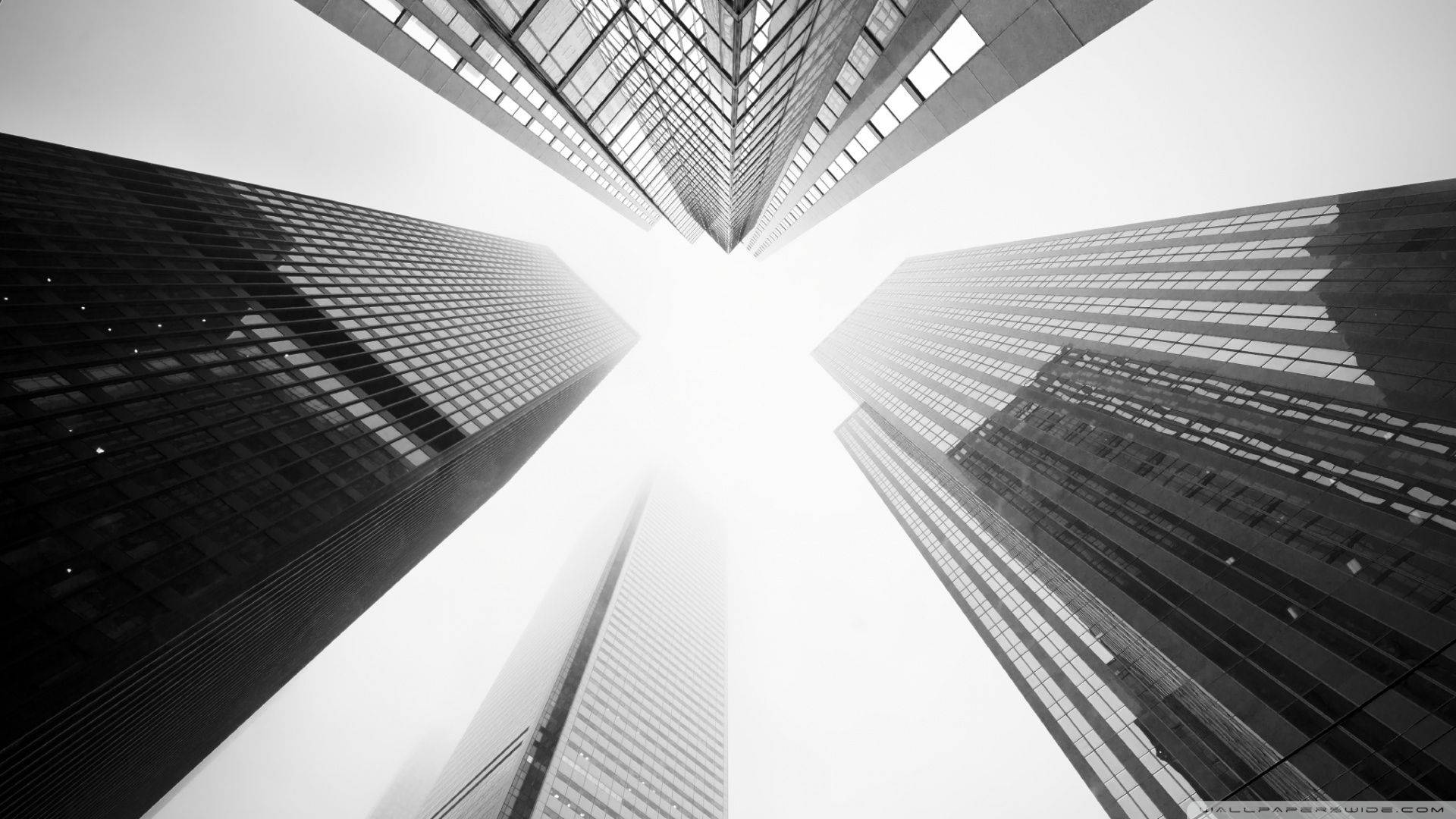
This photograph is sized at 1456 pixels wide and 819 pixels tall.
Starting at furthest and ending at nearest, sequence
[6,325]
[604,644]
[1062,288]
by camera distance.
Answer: [604,644] → [1062,288] → [6,325]

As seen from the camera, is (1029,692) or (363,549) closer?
(363,549)

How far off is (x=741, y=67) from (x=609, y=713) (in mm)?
104834

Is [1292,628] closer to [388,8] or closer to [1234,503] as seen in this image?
[1234,503]

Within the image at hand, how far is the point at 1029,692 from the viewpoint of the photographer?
58.2 metres

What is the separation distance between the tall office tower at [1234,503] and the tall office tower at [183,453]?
1556 inches

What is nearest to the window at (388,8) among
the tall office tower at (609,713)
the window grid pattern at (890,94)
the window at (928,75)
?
the window grid pattern at (890,94)

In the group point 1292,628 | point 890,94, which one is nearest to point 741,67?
point 890,94

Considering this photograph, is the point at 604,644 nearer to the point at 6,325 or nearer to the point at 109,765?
the point at 109,765

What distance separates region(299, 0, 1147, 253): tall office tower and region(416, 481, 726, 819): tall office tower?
7768 centimetres

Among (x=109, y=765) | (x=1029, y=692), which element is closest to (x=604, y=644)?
(x=1029, y=692)

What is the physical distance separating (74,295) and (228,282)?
11439 mm

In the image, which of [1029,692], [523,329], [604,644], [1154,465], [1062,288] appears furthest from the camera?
[604,644]

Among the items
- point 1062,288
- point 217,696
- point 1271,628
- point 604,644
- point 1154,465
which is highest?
point 1062,288

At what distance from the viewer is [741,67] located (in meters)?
19.7
